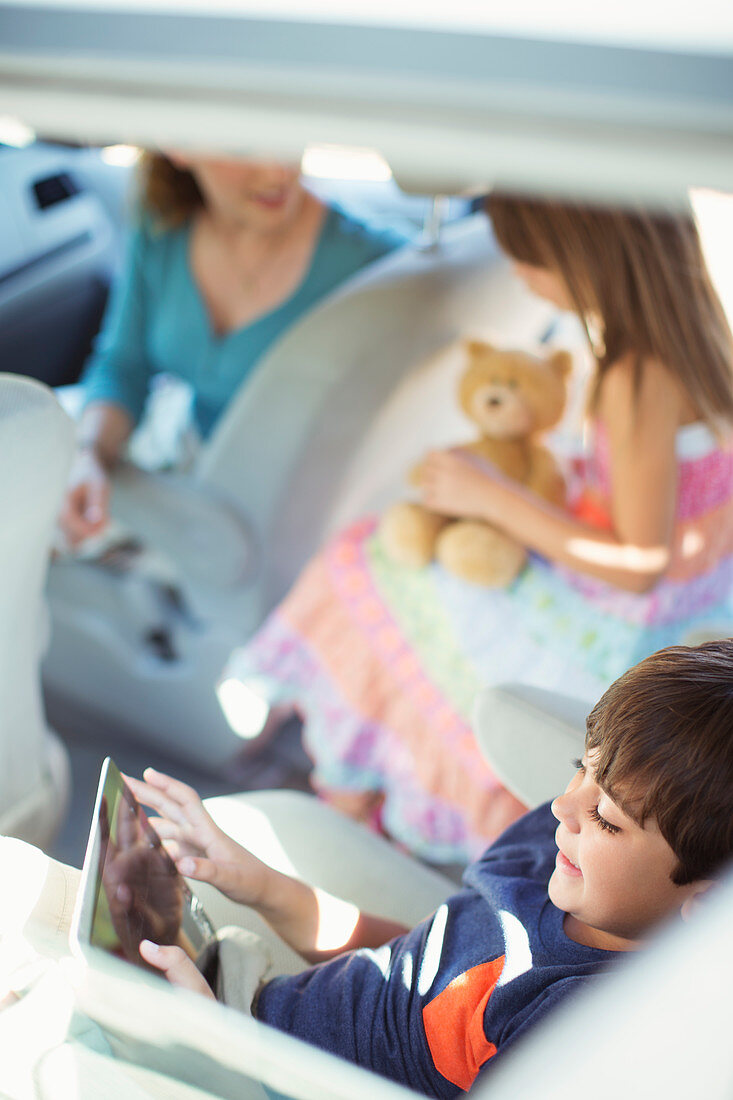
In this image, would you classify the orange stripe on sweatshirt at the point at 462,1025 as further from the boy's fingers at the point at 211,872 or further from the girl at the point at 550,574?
the girl at the point at 550,574

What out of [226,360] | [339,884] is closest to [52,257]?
[226,360]

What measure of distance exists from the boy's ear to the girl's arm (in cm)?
72

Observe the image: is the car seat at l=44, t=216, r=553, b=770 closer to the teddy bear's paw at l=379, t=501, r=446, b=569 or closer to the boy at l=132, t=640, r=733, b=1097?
the teddy bear's paw at l=379, t=501, r=446, b=569

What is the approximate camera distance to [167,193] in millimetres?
1622

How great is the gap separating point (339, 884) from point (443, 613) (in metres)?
0.51

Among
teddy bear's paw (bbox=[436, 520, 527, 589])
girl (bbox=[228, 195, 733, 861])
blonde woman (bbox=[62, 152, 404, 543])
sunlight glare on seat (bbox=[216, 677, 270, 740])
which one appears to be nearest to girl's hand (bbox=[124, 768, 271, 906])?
girl (bbox=[228, 195, 733, 861])

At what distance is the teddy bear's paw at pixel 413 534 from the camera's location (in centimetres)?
134

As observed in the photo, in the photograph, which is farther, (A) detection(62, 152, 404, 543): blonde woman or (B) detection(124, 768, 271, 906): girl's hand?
(A) detection(62, 152, 404, 543): blonde woman

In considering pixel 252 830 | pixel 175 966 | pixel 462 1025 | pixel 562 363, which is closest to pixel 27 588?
pixel 252 830

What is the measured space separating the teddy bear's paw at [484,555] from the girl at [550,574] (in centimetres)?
1

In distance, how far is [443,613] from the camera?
1.33 metres

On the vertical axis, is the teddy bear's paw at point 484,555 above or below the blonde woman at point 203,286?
below

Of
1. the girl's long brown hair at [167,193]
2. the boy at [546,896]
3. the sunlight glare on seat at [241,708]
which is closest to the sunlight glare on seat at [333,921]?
the boy at [546,896]

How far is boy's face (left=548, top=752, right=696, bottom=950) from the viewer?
1.81ft
